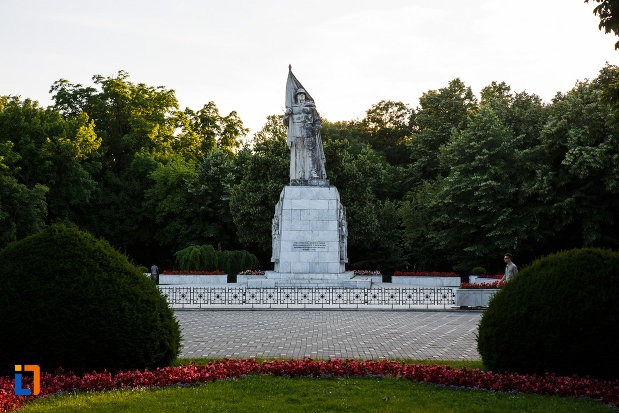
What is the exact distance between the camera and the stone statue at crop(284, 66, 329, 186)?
3033 cm

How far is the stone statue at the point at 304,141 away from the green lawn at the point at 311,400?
2196cm

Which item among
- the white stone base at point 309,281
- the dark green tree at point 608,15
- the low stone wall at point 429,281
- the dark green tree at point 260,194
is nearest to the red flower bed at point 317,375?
the dark green tree at point 608,15

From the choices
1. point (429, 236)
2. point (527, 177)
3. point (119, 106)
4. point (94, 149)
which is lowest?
point (429, 236)

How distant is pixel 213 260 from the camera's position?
37250 mm

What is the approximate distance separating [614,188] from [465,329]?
20.5m

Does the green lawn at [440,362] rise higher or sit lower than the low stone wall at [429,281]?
lower

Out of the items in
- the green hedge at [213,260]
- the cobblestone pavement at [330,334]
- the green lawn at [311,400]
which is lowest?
the cobblestone pavement at [330,334]

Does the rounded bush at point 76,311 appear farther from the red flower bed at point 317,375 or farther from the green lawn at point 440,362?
the green lawn at point 440,362

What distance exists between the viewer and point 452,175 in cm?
3909

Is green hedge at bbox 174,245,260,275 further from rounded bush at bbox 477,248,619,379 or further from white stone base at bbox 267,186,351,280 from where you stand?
rounded bush at bbox 477,248,619,379

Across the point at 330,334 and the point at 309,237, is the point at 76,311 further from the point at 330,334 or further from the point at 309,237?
the point at 309,237

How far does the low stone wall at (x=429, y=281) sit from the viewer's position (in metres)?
33.3

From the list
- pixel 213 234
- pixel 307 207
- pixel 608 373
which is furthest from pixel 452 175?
pixel 608 373

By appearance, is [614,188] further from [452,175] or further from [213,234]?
[213,234]
